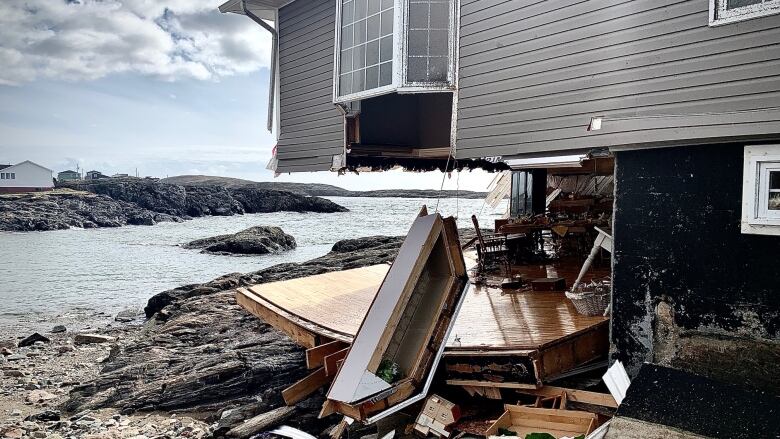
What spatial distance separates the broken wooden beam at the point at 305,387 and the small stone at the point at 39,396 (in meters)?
6.90

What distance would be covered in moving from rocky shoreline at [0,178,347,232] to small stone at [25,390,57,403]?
53161 millimetres

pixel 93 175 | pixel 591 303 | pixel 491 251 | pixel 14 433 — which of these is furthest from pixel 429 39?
pixel 93 175

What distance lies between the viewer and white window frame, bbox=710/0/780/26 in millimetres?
5246

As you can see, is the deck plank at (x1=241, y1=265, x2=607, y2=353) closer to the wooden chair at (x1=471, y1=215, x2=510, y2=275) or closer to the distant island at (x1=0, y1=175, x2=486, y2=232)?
the wooden chair at (x1=471, y1=215, x2=510, y2=275)

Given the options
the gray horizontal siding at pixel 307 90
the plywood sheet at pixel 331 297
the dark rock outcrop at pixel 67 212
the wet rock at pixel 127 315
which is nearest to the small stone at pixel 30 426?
the plywood sheet at pixel 331 297

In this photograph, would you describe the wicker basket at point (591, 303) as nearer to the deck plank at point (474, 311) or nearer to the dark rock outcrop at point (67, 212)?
the deck plank at point (474, 311)

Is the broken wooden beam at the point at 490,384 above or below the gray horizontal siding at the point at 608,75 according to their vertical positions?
below

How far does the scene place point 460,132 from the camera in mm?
8289

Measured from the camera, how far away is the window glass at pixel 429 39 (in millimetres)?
8398

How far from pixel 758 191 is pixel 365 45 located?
19.8ft

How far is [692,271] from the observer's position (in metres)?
6.02

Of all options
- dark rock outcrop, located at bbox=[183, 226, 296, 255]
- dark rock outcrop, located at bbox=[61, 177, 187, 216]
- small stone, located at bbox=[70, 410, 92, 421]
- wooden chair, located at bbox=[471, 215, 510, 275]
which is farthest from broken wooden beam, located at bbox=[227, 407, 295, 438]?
dark rock outcrop, located at bbox=[61, 177, 187, 216]

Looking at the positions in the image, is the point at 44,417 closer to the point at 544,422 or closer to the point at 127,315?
the point at 544,422

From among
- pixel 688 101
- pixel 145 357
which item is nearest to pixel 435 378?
pixel 688 101
